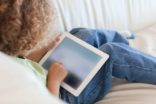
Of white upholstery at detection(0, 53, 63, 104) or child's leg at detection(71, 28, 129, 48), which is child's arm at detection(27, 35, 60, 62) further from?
white upholstery at detection(0, 53, 63, 104)

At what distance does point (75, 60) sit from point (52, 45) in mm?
104

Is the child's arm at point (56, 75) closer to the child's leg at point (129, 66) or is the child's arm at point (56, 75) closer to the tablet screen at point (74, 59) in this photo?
the tablet screen at point (74, 59)

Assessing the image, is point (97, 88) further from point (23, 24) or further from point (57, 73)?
point (23, 24)

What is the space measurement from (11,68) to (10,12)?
0.41m

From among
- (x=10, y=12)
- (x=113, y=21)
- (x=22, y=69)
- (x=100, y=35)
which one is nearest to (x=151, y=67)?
(x=100, y=35)

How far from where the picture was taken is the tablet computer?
3.09 feet

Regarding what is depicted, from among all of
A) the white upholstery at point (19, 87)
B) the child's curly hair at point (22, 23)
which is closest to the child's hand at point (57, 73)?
the child's curly hair at point (22, 23)

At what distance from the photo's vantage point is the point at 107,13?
1251 mm

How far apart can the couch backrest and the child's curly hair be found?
308 mm

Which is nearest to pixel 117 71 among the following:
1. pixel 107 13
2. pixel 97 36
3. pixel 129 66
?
pixel 129 66

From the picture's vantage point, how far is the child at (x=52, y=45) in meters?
0.75

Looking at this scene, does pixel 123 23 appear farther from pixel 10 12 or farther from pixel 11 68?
pixel 11 68

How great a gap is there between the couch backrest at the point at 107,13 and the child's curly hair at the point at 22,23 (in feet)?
1.01

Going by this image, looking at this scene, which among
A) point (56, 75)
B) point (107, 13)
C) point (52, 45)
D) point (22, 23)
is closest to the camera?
point (22, 23)
